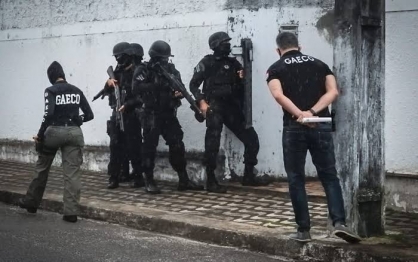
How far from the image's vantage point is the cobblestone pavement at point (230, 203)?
299 inches

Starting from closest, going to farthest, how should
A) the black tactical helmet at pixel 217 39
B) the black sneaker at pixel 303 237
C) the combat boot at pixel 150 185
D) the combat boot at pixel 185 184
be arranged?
the black sneaker at pixel 303 237 → the black tactical helmet at pixel 217 39 → the combat boot at pixel 150 185 → the combat boot at pixel 185 184

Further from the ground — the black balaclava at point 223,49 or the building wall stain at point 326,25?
the building wall stain at point 326,25

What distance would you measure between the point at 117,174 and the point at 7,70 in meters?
4.42

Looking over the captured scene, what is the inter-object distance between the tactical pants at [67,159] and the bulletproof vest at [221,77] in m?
1.96

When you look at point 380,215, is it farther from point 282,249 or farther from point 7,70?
point 7,70

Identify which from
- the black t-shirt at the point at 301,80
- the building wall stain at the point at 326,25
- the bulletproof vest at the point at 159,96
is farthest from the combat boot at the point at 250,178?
the black t-shirt at the point at 301,80

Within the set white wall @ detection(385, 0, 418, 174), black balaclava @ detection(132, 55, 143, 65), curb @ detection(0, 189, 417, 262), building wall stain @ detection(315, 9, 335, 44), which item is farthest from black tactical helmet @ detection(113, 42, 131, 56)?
white wall @ detection(385, 0, 418, 174)

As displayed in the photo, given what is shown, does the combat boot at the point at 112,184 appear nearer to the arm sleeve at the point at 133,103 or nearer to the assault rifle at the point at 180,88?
the arm sleeve at the point at 133,103

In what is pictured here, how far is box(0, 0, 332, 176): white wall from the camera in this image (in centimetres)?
962

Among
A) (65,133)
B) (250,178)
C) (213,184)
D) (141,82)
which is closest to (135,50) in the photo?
(141,82)

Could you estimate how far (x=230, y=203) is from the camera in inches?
345

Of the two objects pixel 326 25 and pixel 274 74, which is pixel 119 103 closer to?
pixel 326 25

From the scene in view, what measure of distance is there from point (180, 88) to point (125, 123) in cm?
114

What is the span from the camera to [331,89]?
21.0 ft
